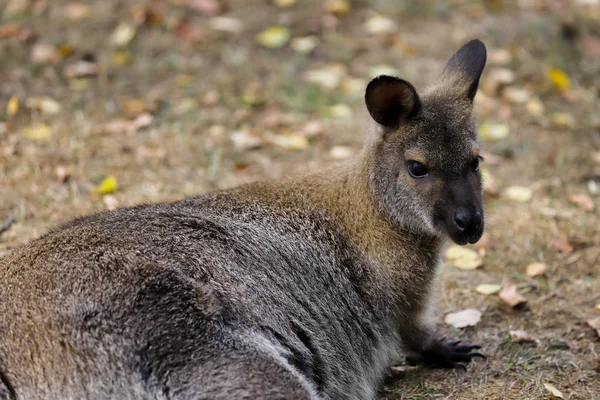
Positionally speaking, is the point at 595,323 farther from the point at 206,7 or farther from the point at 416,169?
the point at 206,7

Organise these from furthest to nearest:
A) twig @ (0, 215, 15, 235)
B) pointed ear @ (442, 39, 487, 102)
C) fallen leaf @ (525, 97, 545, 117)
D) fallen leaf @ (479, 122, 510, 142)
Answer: fallen leaf @ (525, 97, 545, 117), fallen leaf @ (479, 122, 510, 142), twig @ (0, 215, 15, 235), pointed ear @ (442, 39, 487, 102)

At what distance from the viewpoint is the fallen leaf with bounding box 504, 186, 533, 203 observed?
7152 millimetres

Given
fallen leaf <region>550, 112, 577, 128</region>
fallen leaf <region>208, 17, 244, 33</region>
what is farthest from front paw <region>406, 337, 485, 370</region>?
fallen leaf <region>208, 17, 244, 33</region>

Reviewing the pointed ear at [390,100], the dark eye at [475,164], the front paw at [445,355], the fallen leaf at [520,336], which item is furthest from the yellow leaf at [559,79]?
the pointed ear at [390,100]

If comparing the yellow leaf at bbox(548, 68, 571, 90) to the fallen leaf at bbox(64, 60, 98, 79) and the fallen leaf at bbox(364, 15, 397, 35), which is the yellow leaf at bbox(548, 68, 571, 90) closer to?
the fallen leaf at bbox(364, 15, 397, 35)

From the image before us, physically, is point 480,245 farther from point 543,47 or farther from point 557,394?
point 543,47

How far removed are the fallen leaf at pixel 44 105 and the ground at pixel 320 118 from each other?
2 centimetres

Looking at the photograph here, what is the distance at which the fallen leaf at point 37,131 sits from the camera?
24.0 feet

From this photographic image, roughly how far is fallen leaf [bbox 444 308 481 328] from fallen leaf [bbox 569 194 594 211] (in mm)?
1988

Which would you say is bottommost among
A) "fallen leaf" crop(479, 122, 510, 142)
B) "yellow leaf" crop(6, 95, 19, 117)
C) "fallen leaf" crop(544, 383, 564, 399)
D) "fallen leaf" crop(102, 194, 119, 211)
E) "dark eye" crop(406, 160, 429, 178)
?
"yellow leaf" crop(6, 95, 19, 117)

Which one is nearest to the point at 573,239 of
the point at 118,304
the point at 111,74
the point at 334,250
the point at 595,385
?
the point at 595,385

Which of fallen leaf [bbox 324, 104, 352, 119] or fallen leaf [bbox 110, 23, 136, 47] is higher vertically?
fallen leaf [bbox 324, 104, 352, 119]

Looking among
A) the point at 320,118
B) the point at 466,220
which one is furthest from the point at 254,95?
the point at 466,220

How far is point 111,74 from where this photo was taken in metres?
8.62
